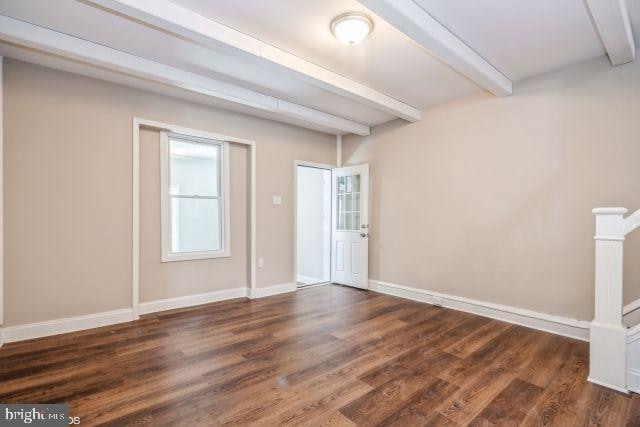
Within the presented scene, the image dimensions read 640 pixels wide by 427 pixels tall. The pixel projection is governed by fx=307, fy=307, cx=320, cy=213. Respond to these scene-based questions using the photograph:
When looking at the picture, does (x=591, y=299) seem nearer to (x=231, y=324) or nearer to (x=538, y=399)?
(x=538, y=399)

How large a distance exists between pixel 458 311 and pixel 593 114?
2574 mm

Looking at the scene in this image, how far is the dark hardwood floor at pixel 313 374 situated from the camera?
1924 mm

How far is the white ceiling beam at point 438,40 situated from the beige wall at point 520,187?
528 mm

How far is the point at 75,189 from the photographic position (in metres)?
3.26

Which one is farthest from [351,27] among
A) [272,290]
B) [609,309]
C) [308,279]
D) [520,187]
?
[308,279]

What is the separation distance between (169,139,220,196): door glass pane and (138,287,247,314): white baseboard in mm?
1393

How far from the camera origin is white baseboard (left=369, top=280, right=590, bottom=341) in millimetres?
3096

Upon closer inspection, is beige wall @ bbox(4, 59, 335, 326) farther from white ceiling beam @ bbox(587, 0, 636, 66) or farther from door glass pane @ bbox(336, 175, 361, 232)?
white ceiling beam @ bbox(587, 0, 636, 66)

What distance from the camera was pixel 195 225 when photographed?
4.28 metres

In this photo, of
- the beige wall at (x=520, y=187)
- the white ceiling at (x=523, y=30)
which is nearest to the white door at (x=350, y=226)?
the beige wall at (x=520, y=187)

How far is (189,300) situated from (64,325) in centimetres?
129

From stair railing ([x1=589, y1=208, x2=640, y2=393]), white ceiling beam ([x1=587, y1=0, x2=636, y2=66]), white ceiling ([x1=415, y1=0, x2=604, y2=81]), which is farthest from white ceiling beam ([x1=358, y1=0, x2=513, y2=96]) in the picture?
stair railing ([x1=589, y1=208, x2=640, y2=393])

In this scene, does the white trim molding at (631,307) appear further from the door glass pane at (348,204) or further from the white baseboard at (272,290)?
the white baseboard at (272,290)

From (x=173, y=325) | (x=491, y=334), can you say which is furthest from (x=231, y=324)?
(x=491, y=334)
